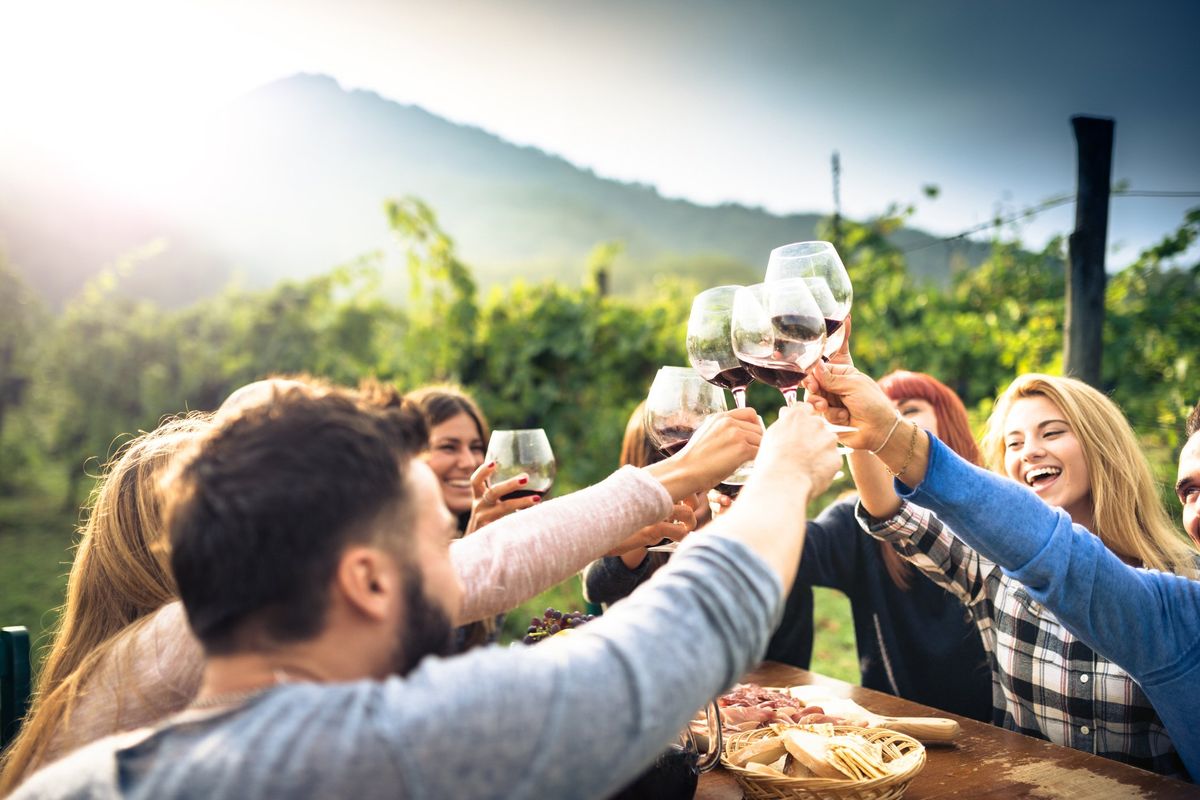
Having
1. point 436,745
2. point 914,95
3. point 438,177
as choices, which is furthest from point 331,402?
point 438,177

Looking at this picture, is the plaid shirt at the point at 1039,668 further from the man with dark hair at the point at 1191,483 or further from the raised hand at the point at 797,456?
the raised hand at the point at 797,456

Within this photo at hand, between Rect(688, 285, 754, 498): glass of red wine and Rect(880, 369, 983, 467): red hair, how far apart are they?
1923 millimetres

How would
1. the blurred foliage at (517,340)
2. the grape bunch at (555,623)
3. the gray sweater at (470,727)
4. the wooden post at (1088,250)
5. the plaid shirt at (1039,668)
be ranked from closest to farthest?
Result: the gray sweater at (470,727), the grape bunch at (555,623), the plaid shirt at (1039,668), the wooden post at (1088,250), the blurred foliage at (517,340)

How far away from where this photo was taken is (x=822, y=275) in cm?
157

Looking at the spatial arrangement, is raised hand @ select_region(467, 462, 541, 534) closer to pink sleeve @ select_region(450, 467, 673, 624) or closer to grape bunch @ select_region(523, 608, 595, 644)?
grape bunch @ select_region(523, 608, 595, 644)

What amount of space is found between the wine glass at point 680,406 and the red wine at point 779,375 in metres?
0.20

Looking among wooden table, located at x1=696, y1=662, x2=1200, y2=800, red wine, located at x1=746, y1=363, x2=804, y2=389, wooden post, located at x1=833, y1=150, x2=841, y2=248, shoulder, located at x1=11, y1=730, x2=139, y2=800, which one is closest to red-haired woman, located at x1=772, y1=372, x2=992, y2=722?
wooden table, located at x1=696, y1=662, x2=1200, y2=800

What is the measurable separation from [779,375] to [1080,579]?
70 cm

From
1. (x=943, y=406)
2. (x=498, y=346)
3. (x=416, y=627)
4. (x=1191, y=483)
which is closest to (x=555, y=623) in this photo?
(x=416, y=627)

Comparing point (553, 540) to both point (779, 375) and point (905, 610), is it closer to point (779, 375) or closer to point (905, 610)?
point (779, 375)

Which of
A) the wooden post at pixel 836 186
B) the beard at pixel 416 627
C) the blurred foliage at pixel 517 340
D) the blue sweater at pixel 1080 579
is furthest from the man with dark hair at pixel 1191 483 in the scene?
the wooden post at pixel 836 186

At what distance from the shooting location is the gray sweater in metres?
0.82

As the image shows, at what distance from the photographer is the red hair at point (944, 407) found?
132 inches

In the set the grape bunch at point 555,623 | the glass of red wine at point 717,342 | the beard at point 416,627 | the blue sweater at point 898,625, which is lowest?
the blue sweater at point 898,625
